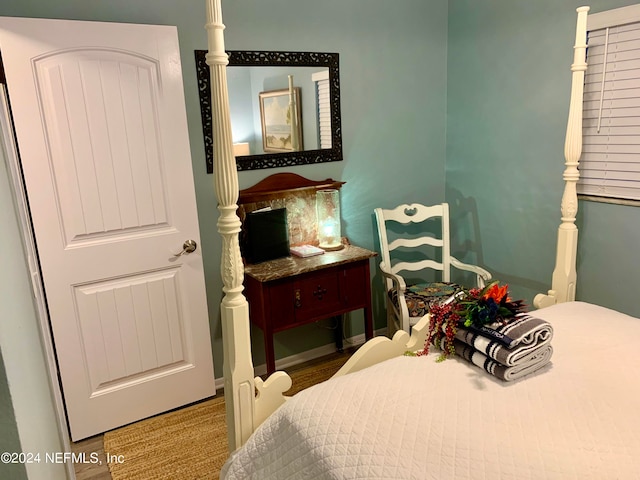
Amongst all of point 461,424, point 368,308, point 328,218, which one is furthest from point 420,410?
point 328,218

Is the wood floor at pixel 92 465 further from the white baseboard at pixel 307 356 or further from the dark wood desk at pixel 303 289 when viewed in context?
the dark wood desk at pixel 303 289

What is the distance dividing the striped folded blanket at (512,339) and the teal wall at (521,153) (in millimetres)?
1228

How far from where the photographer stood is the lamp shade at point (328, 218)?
3.00m

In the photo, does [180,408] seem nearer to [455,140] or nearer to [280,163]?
[280,163]

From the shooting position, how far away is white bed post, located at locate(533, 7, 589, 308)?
2.21 meters

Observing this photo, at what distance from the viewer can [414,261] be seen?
3609 millimetres

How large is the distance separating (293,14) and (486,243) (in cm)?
189

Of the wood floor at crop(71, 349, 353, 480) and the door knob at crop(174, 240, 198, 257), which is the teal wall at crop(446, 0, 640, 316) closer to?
the door knob at crop(174, 240, 198, 257)

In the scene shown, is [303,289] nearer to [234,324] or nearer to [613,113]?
[234,324]

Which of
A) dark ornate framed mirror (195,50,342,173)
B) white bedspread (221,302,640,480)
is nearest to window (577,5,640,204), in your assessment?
white bedspread (221,302,640,480)

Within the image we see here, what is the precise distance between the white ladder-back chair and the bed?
1004mm

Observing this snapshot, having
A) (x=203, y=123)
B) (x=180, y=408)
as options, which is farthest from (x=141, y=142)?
(x=180, y=408)

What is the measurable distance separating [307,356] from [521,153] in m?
1.85

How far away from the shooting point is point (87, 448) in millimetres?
2465
